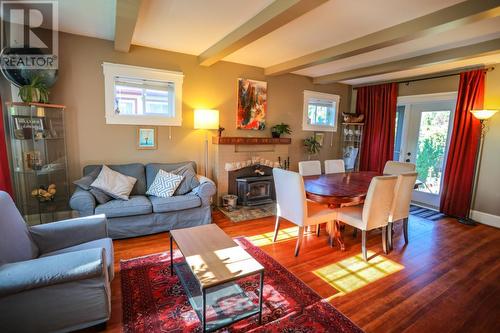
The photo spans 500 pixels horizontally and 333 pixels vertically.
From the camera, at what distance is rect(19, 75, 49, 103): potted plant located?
2.77 m

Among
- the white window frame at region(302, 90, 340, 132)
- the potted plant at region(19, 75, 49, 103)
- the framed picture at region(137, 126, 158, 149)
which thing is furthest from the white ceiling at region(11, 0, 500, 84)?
the white window frame at region(302, 90, 340, 132)

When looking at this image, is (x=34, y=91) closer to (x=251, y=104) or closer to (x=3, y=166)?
(x=3, y=166)

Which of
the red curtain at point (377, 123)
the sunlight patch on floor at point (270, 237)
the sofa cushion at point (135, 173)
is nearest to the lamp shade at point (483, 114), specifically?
the red curtain at point (377, 123)

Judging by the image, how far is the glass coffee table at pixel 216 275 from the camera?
1630mm

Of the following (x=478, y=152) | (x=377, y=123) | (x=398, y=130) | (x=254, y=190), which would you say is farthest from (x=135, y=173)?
(x=478, y=152)

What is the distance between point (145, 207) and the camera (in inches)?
120

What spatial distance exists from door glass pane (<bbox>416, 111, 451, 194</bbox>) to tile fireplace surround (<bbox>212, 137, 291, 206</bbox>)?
9.08 feet

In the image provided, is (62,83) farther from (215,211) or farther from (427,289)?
(427,289)

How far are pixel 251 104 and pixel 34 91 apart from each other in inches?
123

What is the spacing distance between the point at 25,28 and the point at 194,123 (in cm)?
228

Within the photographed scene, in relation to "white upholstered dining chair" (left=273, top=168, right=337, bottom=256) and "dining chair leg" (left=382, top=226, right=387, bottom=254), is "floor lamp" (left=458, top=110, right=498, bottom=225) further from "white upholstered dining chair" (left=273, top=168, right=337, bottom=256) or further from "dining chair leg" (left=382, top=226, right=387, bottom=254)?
"white upholstered dining chair" (left=273, top=168, right=337, bottom=256)

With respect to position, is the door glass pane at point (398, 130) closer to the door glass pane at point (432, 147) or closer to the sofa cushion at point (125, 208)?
the door glass pane at point (432, 147)

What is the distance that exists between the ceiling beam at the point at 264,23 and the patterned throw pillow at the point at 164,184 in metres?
1.83

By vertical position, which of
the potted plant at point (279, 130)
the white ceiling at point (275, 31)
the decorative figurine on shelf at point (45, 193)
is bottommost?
the decorative figurine on shelf at point (45, 193)
